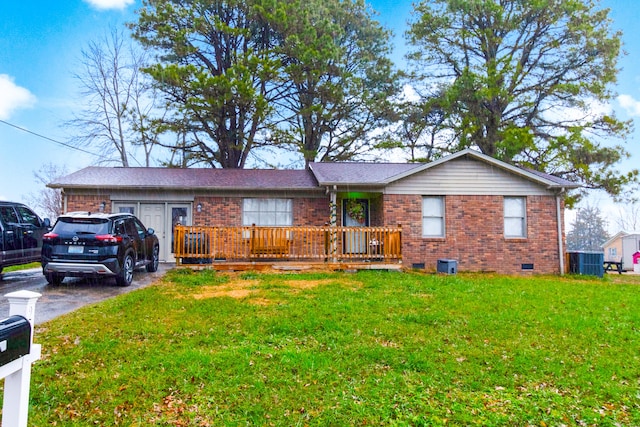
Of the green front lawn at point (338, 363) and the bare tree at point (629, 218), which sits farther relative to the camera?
the bare tree at point (629, 218)

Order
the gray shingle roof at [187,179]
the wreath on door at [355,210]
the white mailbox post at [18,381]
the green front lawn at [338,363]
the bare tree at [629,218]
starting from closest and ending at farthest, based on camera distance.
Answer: the white mailbox post at [18,381]
the green front lawn at [338,363]
the gray shingle roof at [187,179]
the wreath on door at [355,210]
the bare tree at [629,218]

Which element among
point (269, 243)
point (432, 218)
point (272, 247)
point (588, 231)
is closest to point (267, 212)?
point (269, 243)

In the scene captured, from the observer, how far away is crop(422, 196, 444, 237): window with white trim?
13.2 meters

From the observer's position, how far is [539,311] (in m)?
6.80

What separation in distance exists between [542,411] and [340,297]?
453 cm

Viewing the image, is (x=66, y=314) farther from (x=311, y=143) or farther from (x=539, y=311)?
(x=311, y=143)

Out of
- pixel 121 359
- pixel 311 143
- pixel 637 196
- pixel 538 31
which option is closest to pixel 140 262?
pixel 121 359

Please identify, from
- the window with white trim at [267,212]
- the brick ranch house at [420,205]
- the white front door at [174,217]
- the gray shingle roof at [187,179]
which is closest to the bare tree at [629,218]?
the brick ranch house at [420,205]

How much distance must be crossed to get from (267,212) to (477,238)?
273 inches

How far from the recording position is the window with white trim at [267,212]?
557 inches

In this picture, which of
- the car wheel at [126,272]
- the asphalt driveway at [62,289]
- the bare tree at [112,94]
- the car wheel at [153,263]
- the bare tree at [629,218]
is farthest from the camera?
the bare tree at [629,218]

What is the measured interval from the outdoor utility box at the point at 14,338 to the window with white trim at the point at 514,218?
1354cm

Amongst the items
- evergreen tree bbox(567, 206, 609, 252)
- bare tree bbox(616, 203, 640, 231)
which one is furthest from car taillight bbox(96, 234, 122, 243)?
evergreen tree bbox(567, 206, 609, 252)

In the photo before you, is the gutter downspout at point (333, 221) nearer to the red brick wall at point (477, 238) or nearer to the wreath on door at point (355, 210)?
the wreath on door at point (355, 210)
